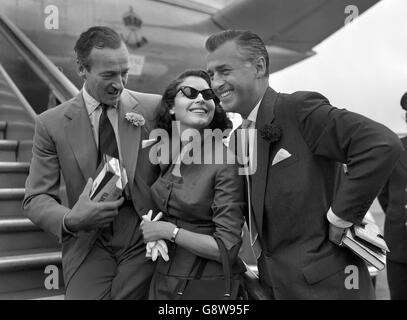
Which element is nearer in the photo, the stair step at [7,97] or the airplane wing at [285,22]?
the stair step at [7,97]

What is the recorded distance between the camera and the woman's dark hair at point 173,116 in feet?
5.56

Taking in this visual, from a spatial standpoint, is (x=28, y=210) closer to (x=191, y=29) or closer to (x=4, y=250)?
(x=4, y=250)

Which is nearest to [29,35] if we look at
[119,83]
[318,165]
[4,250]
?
[4,250]

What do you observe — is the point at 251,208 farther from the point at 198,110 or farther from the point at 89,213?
the point at 89,213

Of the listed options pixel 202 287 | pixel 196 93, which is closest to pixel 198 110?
pixel 196 93

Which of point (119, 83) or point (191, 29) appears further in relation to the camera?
point (191, 29)

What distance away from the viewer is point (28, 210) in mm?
1677

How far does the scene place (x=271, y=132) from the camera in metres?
1.38

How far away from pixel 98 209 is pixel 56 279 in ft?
3.78

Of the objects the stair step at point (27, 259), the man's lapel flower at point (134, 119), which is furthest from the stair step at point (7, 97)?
the man's lapel flower at point (134, 119)

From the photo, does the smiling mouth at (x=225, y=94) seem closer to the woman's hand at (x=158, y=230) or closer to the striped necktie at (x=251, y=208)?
the striped necktie at (x=251, y=208)

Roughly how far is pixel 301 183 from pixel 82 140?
80cm

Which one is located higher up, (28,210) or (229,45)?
(229,45)

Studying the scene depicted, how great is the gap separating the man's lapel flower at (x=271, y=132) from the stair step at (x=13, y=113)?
2.55 m
